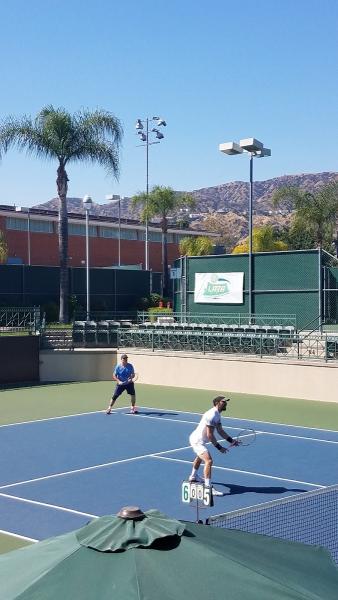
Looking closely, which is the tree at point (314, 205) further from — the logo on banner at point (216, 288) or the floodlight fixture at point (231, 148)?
the floodlight fixture at point (231, 148)

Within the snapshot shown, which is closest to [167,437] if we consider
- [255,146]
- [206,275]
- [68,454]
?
[68,454]

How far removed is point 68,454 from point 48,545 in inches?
450

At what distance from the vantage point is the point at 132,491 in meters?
12.4

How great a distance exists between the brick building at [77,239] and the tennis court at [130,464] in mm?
35940

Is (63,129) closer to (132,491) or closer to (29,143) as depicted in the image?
(29,143)

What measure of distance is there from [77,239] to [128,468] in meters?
46.7

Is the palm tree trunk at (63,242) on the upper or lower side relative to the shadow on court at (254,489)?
upper

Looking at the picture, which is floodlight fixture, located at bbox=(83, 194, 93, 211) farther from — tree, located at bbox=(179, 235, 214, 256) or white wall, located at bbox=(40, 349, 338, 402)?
tree, located at bbox=(179, 235, 214, 256)

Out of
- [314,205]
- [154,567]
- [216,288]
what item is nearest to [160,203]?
[314,205]

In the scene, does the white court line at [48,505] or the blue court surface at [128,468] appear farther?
the blue court surface at [128,468]

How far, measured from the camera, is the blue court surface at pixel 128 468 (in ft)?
37.7

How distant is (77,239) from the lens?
59906 millimetres

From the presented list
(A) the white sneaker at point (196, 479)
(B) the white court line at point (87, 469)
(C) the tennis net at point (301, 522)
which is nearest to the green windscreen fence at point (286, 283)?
(B) the white court line at point (87, 469)

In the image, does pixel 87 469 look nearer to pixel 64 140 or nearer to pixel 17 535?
pixel 17 535
